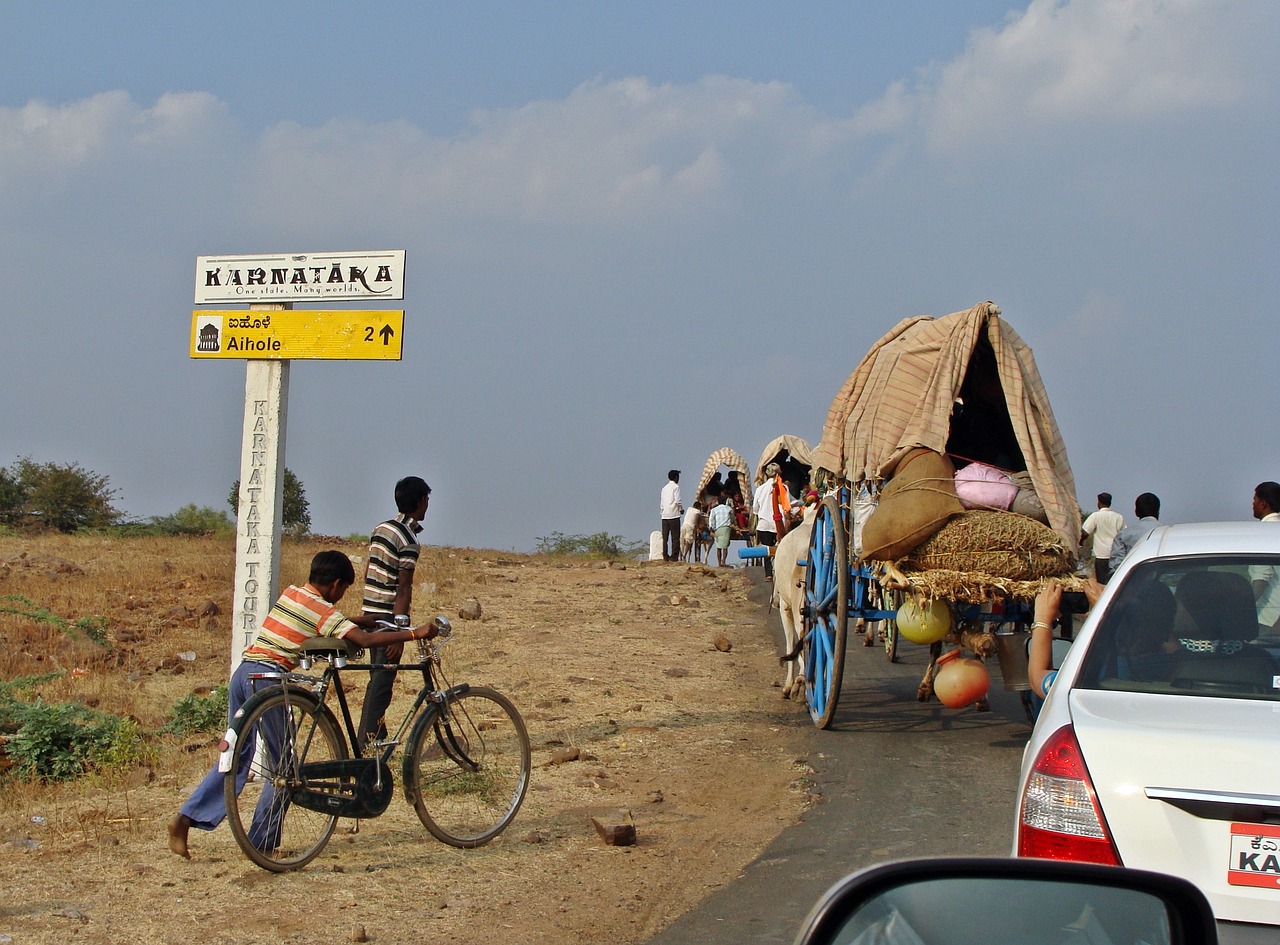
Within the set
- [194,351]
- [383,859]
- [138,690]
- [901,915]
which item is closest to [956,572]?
[383,859]

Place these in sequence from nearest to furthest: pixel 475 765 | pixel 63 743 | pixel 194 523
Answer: pixel 475 765 → pixel 63 743 → pixel 194 523

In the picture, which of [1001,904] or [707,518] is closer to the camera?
[1001,904]

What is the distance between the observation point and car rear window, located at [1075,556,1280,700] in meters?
4.07

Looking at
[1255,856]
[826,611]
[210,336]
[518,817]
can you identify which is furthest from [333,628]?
[826,611]

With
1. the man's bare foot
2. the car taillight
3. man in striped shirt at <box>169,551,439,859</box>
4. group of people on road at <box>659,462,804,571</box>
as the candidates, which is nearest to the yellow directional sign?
man in striped shirt at <box>169,551,439,859</box>

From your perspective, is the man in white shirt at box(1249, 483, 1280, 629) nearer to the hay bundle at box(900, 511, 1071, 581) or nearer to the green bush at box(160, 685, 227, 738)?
the hay bundle at box(900, 511, 1071, 581)

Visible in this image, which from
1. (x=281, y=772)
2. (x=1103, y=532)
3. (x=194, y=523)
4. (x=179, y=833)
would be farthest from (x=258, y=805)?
(x=194, y=523)

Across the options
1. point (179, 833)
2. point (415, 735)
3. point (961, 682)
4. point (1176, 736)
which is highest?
point (1176, 736)

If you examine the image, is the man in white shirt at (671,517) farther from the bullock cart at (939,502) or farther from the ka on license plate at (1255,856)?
the ka on license plate at (1255,856)

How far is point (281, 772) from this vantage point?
238 inches

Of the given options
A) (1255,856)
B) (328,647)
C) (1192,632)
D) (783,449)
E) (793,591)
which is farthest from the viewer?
(783,449)

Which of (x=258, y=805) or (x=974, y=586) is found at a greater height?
(x=974, y=586)

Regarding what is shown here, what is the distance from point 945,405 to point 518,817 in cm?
424

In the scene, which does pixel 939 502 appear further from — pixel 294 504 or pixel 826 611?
pixel 294 504
